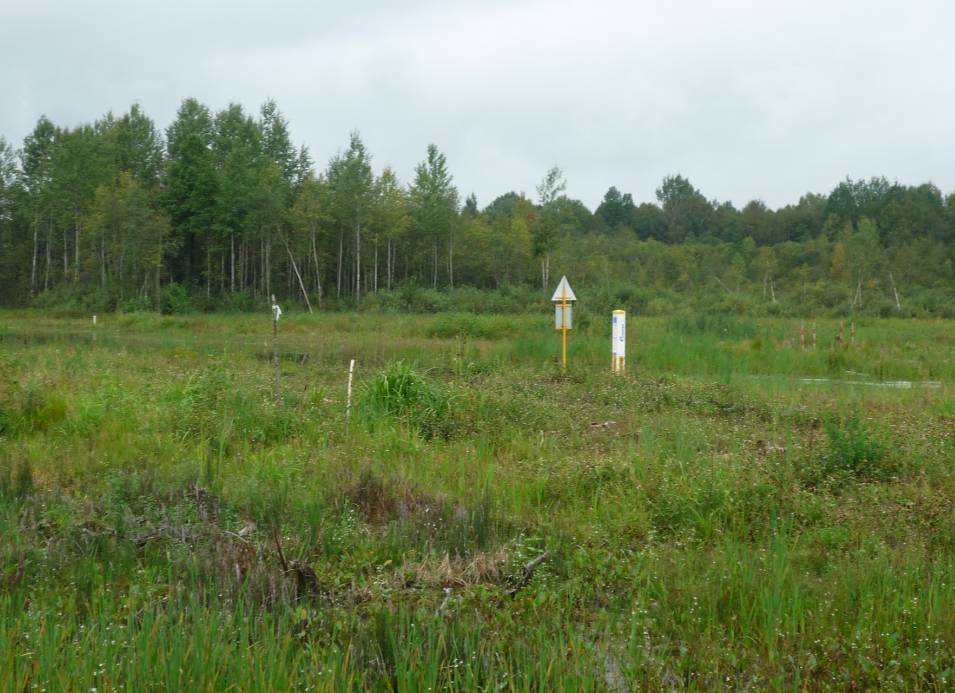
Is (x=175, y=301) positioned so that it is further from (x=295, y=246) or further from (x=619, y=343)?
(x=619, y=343)

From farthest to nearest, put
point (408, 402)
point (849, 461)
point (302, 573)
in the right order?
point (408, 402) < point (849, 461) < point (302, 573)

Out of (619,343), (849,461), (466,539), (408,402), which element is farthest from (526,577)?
(619,343)

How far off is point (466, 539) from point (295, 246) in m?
56.6

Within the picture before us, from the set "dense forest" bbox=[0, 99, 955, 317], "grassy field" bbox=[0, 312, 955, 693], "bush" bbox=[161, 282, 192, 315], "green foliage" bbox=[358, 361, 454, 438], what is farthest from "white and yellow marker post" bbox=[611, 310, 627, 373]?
"bush" bbox=[161, 282, 192, 315]

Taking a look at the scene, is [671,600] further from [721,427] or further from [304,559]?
[721,427]

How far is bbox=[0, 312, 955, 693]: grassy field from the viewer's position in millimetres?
3432

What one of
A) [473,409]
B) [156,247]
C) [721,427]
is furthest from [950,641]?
[156,247]

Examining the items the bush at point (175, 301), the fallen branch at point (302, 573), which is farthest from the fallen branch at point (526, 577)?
the bush at point (175, 301)

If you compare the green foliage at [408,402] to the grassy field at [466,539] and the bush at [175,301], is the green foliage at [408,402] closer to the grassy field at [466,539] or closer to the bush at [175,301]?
the grassy field at [466,539]

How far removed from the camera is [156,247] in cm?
5069

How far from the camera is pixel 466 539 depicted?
207 inches

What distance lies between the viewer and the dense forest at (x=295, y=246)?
5069cm

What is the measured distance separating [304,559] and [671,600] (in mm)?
2342

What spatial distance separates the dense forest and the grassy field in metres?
33.5
